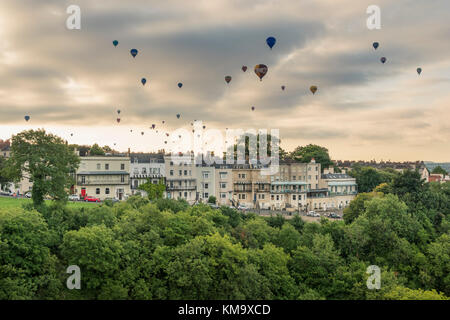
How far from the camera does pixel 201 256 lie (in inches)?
1309

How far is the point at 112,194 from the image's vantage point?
72125mm

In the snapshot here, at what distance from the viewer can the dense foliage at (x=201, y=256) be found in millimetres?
30000

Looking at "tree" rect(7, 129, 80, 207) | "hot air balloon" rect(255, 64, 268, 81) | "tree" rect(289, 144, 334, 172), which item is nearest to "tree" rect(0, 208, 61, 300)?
"tree" rect(7, 129, 80, 207)

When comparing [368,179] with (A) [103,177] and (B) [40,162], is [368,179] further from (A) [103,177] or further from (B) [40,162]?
(B) [40,162]

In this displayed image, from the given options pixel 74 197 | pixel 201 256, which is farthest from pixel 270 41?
pixel 74 197

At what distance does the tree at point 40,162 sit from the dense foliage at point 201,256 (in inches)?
75.0

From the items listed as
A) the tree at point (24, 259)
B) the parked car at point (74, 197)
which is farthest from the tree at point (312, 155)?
the tree at point (24, 259)

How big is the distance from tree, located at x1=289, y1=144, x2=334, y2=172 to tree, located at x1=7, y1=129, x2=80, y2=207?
2680 inches

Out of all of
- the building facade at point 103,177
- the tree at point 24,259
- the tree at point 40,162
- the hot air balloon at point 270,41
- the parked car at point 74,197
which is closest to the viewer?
the tree at point 24,259

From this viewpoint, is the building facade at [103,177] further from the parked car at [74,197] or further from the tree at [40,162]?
the tree at [40,162]

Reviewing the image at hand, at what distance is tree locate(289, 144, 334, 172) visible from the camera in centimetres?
10181

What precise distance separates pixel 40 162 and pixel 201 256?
18.5 m
